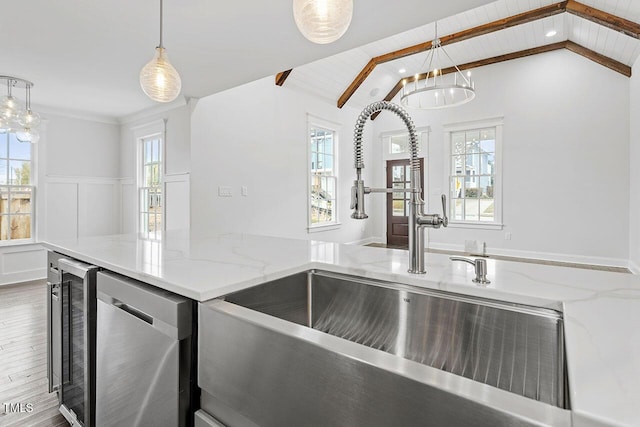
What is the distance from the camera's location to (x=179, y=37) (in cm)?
263

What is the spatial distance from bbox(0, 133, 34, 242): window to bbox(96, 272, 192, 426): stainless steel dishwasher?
15.6 ft

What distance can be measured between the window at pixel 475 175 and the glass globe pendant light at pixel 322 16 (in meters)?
5.74

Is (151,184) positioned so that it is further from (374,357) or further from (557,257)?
(557,257)

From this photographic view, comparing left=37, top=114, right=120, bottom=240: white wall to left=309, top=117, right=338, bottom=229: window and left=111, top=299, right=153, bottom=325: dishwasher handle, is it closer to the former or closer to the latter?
left=309, top=117, right=338, bottom=229: window

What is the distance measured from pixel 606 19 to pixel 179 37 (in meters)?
4.79

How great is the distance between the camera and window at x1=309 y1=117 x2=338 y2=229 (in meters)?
6.05

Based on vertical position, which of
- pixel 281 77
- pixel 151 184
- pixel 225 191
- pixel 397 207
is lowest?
pixel 397 207

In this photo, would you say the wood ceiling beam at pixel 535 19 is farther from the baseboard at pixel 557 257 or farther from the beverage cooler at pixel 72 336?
the beverage cooler at pixel 72 336

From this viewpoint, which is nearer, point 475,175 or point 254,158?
point 254,158

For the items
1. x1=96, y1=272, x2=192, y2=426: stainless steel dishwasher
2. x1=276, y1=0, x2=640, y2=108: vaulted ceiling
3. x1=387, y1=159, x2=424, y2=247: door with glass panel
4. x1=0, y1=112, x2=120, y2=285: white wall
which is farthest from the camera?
x1=387, y1=159, x2=424, y2=247: door with glass panel

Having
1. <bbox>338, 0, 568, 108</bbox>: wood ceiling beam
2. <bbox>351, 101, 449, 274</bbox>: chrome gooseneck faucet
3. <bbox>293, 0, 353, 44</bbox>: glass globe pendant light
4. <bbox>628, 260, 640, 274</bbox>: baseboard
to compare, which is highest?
→ <bbox>338, 0, 568, 108</bbox>: wood ceiling beam

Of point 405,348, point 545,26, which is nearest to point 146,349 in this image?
point 405,348

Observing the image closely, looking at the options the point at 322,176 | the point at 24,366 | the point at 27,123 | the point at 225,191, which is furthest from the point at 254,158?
the point at 24,366

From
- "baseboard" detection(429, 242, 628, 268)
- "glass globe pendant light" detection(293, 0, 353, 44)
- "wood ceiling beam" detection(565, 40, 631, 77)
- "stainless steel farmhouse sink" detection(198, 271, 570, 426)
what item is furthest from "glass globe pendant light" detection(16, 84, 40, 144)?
"wood ceiling beam" detection(565, 40, 631, 77)
